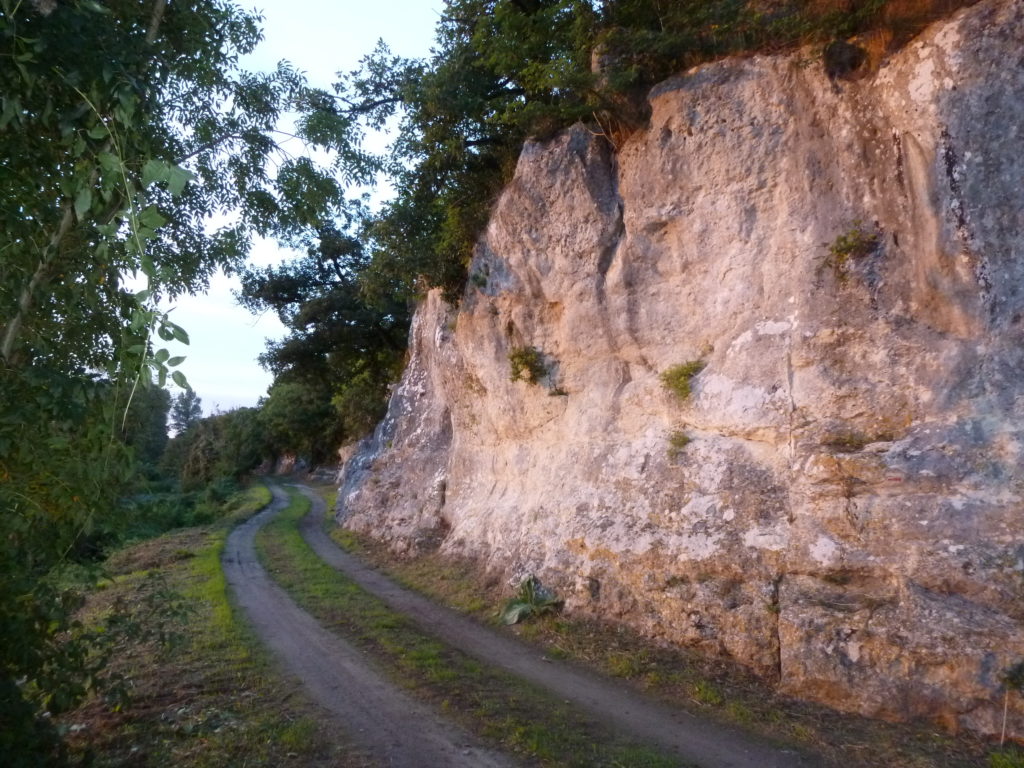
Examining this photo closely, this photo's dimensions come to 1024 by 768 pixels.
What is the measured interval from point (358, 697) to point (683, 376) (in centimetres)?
588

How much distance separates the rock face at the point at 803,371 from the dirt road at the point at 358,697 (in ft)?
10.9

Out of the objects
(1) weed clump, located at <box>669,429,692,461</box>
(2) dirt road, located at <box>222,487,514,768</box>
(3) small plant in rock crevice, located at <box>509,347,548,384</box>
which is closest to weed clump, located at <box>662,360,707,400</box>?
(1) weed clump, located at <box>669,429,692,461</box>

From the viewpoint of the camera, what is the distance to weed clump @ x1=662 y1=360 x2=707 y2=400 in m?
10.4

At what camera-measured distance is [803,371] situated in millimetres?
8891

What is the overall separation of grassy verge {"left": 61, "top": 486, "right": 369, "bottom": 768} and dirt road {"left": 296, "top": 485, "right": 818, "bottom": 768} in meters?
2.47

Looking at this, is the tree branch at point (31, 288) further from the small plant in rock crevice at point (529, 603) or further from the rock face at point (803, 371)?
the small plant in rock crevice at point (529, 603)

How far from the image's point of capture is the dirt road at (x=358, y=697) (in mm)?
6207

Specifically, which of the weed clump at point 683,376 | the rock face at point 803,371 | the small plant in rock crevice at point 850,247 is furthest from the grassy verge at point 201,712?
the small plant in rock crevice at point 850,247

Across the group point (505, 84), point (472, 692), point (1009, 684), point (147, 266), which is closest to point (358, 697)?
point (472, 692)

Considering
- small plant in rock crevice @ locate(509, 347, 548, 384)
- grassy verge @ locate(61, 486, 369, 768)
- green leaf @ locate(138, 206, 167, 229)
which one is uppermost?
small plant in rock crevice @ locate(509, 347, 548, 384)

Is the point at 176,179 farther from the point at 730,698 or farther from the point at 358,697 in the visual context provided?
the point at 730,698

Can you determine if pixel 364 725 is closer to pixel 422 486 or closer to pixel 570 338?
pixel 570 338

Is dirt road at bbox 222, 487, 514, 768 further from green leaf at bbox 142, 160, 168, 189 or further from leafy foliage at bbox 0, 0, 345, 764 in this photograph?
green leaf at bbox 142, 160, 168, 189

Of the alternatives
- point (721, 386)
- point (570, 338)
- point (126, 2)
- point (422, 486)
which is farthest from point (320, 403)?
point (126, 2)
